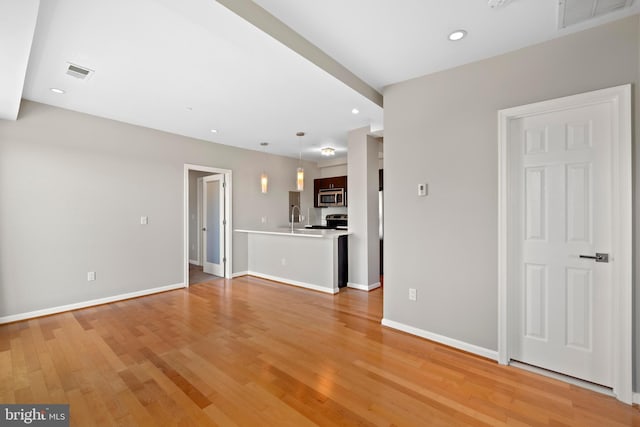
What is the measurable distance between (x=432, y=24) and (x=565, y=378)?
294 centimetres

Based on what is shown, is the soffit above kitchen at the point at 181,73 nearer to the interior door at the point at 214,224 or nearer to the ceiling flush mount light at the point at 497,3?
the ceiling flush mount light at the point at 497,3

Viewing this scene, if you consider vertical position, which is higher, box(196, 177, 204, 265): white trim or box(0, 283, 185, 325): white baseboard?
box(196, 177, 204, 265): white trim

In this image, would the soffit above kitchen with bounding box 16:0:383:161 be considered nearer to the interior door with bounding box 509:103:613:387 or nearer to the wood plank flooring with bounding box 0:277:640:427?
the interior door with bounding box 509:103:613:387

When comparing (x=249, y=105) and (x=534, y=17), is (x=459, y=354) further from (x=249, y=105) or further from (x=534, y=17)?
(x=249, y=105)

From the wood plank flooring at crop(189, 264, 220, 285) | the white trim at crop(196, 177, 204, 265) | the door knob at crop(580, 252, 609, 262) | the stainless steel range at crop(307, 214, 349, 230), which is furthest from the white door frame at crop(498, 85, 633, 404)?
the white trim at crop(196, 177, 204, 265)

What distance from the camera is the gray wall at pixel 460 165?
6.98 feet

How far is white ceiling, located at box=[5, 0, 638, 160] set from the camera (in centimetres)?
187

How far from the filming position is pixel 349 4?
6.13 feet

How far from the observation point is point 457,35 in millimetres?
2195

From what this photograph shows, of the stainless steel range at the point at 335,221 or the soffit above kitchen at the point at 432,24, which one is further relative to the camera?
the stainless steel range at the point at 335,221

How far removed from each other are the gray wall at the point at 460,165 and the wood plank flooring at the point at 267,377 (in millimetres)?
452

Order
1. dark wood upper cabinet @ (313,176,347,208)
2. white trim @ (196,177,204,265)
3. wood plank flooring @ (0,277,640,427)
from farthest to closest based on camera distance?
white trim @ (196,177,204,265), dark wood upper cabinet @ (313,176,347,208), wood plank flooring @ (0,277,640,427)

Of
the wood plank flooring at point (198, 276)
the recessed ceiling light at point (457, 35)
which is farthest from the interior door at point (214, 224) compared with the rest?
the recessed ceiling light at point (457, 35)

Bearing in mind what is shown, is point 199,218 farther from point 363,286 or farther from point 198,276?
point 363,286
